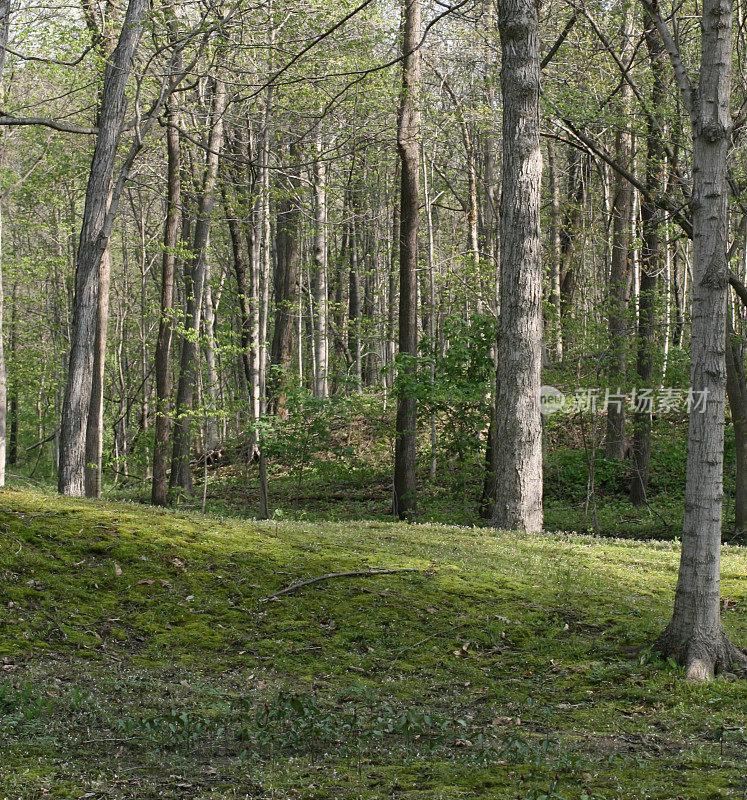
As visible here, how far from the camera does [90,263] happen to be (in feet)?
35.2

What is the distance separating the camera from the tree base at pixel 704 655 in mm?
5129

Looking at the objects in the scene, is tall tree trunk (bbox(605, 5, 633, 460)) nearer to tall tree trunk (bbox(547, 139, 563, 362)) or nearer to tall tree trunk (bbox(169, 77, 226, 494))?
tall tree trunk (bbox(547, 139, 563, 362))

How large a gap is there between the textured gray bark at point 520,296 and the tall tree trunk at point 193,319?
6584 mm

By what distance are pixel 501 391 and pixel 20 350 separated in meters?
25.0

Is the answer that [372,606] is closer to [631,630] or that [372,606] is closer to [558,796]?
[631,630]

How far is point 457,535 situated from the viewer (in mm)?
9812

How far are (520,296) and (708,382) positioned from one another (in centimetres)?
563

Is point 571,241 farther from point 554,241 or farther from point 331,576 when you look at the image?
point 331,576

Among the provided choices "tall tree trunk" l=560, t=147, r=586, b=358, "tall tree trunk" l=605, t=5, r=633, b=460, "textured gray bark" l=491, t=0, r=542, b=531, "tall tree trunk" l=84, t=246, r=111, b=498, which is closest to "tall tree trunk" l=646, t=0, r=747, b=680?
"textured gray bark" l=491, t=0, r=542, b=531

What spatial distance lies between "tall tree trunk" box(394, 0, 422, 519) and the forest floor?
20.2ft

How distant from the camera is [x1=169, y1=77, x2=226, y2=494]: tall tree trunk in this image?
1565 centimetres

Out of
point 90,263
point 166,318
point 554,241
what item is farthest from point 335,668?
point 554,241

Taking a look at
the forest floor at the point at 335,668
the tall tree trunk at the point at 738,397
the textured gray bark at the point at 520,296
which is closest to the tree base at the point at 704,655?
the forest floor at the point at 335,668

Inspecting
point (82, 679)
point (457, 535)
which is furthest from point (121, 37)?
point (82, 679)
